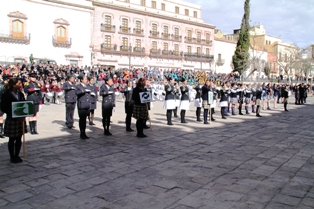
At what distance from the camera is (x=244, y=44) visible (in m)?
47.9

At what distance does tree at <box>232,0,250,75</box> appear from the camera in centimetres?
4744

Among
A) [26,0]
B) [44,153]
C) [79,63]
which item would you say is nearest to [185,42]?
[79,63]

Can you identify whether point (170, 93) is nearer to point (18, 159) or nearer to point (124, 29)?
point (18, 159)

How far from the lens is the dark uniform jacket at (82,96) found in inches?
345

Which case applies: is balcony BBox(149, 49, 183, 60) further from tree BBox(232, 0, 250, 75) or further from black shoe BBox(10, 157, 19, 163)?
black shoe BBox(10, 157, 19, 163)

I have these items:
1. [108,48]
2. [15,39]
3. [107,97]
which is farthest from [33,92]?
[108,48]

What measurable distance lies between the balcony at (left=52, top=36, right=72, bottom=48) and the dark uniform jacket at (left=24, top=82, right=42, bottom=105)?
80.9 ft

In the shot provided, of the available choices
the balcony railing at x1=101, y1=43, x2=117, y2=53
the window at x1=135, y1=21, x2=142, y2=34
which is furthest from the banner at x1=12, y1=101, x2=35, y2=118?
the window at x1=135, y1=21, x2=142, y2=34

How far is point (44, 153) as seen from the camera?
714cm

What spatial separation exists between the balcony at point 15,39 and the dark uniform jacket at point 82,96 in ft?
78.4

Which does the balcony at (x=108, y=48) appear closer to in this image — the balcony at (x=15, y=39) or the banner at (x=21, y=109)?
the balcony at (x=15, y=39)

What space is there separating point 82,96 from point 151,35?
35.1 meters

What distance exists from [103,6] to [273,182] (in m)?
35.9

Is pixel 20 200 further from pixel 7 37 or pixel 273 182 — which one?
pixel 7 37
